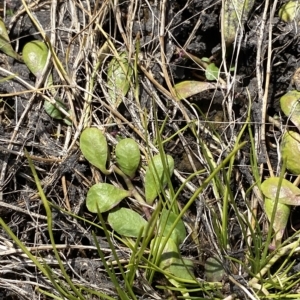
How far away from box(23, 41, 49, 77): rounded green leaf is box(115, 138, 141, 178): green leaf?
1.06ft

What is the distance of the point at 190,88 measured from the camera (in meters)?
1.28

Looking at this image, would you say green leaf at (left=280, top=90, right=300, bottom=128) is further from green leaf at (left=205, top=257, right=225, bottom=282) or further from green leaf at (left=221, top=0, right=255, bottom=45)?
green leaf at (left=205, top=257, right=225, bottom=282)

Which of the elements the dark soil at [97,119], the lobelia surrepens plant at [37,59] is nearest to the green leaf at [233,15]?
the dark soil at [97,119]

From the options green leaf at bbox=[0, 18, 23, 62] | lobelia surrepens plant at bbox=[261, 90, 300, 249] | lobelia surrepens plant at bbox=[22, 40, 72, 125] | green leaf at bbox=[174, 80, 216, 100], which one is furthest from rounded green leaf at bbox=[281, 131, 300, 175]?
green leaf at bbox=[0, 18, 23, 62]

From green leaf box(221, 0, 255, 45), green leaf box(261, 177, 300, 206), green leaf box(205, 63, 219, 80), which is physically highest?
green leaf box(221, 0, 255, 45)

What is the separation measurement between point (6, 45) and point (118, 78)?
328mm

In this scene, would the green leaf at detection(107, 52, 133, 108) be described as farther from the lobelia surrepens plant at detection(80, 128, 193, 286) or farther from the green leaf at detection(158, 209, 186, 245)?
the green leaf at detection(158, 209, 186, 245)

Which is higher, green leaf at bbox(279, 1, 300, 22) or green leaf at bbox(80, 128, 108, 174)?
green leaf at bbox(279, 1, 300, 22)

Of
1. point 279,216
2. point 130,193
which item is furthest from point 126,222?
point 279,216

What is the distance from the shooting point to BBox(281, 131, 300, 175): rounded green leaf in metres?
1.20

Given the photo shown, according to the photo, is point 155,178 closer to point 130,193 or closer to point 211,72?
point 130,193

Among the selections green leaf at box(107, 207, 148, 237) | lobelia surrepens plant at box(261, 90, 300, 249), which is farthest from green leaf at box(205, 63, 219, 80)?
green leaf at box(107, 207, 148, 237)

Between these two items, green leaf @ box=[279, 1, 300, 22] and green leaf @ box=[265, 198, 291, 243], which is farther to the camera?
green leaf @ box=[279, 1, 300, 22]

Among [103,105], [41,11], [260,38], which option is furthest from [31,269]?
[260,38]
